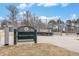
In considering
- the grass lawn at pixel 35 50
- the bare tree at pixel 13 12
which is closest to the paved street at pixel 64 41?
the grass lawn at pixel 35 50

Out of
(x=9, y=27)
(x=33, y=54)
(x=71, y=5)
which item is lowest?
(x=33, y=54)

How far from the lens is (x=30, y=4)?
6.00 metres

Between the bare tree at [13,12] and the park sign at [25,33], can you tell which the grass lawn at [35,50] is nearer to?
the park sign at [25,33]

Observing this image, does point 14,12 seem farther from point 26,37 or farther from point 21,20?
point 26,37

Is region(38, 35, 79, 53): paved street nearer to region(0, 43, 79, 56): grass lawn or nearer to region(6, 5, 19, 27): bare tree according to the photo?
region(0, 43, 79, 56): grass lawn

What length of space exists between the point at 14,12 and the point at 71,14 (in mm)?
1112

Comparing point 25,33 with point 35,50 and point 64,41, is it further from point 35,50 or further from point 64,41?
point 64,41

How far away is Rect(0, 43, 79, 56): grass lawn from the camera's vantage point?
19.6ft

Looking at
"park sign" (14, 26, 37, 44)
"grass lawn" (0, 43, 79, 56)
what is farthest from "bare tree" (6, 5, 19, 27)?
"grass lawn" (0, 43, 79, 56)

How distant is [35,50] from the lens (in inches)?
239

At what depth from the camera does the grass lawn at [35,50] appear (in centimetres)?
598

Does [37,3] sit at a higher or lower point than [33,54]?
higher

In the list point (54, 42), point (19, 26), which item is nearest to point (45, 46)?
point (54, 42)

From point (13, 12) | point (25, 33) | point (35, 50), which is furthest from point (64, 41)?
point (13, 12)
